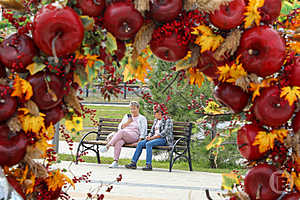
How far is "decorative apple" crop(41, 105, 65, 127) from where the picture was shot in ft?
4.72

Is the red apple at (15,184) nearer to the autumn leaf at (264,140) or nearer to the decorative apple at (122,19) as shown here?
the decorative apple at (122,19)

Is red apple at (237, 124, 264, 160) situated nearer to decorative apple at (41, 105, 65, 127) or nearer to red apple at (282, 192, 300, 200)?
red apple at (282, 192, 300, 200)

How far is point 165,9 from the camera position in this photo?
1.40 metres

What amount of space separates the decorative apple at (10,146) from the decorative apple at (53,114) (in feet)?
0.42

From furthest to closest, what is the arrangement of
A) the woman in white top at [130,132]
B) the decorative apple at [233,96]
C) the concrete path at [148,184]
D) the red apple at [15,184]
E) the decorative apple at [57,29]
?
the woman in white top at [130,132] → the concrete path at [148,184] → the decorative apple at [233,96] → the red apple at [15,184] → the decorative apple at [57,29]

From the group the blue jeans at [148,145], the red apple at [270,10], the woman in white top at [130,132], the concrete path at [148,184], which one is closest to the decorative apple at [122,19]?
the red apple at [270,10]

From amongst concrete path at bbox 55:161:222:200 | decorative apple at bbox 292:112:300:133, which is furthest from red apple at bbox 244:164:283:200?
concrete path at bbox 55:161:222:200

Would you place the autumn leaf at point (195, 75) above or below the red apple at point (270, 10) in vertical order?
below

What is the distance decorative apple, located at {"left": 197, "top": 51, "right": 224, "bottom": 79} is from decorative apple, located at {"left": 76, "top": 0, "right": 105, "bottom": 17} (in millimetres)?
484

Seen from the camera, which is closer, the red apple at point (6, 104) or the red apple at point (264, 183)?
the red apple at point (6, 104)

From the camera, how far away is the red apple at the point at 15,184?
54.5 inches

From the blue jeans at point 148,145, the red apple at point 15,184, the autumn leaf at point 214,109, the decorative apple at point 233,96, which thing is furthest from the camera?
the blue jeans at point 148,145

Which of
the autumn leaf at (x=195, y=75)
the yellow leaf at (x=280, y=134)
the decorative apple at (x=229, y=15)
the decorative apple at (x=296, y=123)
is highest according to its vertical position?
the decorative apple at (x=229, y=15)

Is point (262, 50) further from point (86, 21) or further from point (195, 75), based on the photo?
point (86, 21)
